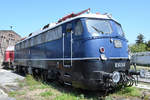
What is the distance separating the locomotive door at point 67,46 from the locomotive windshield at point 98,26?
2.85 feet

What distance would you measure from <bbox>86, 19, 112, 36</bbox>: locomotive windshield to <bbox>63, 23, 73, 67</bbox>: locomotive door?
0.87 m

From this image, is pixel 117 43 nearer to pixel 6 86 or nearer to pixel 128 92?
pixel 128 92

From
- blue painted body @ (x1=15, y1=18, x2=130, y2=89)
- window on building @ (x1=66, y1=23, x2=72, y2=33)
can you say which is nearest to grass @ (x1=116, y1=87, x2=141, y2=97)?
blue painted body @ (x1=15, y1=18, x2=130, y2=89)

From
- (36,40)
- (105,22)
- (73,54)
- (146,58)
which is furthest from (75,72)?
(146,58)

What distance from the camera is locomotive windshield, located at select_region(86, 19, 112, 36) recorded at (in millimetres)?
6004

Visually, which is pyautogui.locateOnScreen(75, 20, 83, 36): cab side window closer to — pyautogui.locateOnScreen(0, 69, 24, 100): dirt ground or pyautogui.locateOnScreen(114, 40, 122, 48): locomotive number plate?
pyautogui.locateOnScreen(114, 40, 122, 48): locomotive number plate

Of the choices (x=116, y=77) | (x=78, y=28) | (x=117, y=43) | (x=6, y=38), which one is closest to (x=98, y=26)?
(x=78, y=28)

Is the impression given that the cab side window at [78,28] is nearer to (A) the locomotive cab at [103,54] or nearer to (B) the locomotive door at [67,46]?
(A) the locomotive cab at [103,54]

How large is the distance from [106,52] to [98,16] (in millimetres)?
1523

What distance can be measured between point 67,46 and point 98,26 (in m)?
1.50

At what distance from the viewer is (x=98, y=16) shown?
641cm

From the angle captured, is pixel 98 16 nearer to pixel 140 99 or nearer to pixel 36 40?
pixel 140 99

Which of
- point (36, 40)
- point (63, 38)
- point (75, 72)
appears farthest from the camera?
point (36, 40)

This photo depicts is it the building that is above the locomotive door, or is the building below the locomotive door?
above
